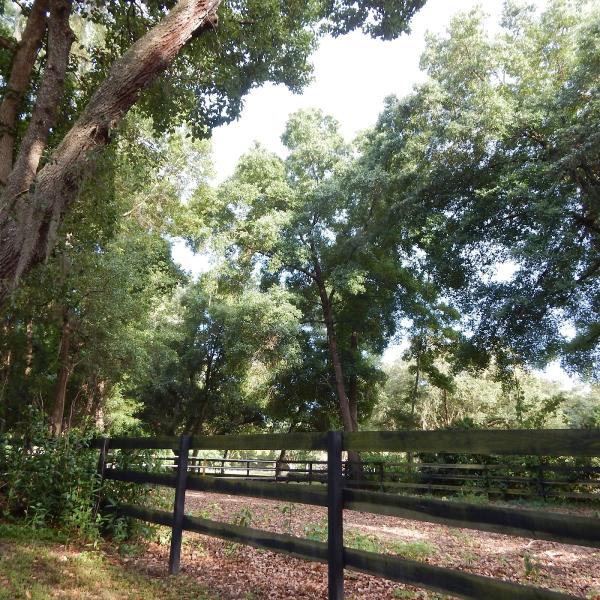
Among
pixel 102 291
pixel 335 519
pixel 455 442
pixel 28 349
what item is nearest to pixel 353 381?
pixel 102 291

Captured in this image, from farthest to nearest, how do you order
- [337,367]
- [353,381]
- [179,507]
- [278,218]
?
1. [353,381]
2. [278,218]
3. [337,367]
4. [179,507]

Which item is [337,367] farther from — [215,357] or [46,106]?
[46,106]

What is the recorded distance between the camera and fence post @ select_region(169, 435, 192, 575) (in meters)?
4.52

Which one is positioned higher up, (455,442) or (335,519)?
(455,442)

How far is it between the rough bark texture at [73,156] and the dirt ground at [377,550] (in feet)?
10.5

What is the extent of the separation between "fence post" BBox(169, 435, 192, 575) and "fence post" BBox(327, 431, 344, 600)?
1.81m

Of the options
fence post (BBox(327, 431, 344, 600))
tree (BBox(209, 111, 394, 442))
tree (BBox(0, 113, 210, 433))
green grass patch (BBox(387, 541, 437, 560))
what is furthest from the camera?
tree (BBox(209, 111, 394, 442))

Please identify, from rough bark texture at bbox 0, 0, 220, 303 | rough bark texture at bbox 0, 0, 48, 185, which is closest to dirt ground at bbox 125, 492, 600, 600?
rough bark texture at bbox 0, 0, 220, 303

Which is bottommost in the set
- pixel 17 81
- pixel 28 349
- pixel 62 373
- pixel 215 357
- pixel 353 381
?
pixel 62 373

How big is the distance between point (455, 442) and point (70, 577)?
340cm

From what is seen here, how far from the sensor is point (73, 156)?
4.75 meters

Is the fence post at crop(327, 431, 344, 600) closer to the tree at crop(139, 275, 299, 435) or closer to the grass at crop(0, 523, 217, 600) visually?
the grass at crop(0, 523, 217, 600)

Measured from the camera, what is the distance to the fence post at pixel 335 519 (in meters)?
3.33

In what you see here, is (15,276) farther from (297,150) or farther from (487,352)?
(297,150)
